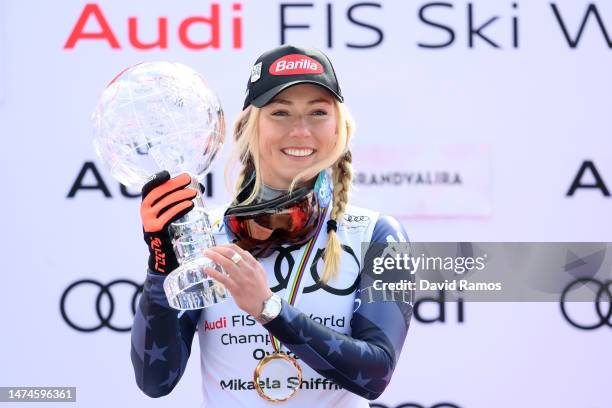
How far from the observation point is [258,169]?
7.05 feet

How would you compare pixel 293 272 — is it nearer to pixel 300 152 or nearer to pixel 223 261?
pixel 300 152

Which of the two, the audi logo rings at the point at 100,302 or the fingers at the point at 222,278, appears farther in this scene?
the audi logo rings at the point at 100,302

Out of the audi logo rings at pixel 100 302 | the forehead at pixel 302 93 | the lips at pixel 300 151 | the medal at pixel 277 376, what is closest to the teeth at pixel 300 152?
the lips at pixel 300 151

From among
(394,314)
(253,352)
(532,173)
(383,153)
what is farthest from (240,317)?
(532,173)

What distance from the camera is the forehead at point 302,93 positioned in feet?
6.85

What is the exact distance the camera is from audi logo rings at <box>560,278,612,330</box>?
3.51 m

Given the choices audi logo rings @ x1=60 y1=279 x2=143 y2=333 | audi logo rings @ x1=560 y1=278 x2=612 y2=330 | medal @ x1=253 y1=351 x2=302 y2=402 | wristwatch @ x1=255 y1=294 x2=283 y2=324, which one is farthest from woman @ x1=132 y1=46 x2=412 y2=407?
audi logo rings @ x1=560 y1=278 x2=612 y2=330

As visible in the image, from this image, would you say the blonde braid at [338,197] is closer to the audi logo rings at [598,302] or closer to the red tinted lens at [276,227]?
the red tinted lens at [276,227]

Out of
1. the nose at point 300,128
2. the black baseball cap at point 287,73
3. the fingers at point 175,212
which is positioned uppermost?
the black baseball cap at point 287,73

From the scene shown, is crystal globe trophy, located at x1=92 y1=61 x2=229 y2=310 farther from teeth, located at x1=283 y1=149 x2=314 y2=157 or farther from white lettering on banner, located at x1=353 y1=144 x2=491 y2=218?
white lettering on banner, located at x1=353 y1=144 x2=491 y2=218

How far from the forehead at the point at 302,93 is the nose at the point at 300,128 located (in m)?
0.04

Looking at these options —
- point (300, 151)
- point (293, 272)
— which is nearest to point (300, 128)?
point (300, 151)

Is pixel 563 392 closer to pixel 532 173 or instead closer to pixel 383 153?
pixel 532 173

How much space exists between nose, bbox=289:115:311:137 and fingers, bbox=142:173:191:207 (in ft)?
1.33
